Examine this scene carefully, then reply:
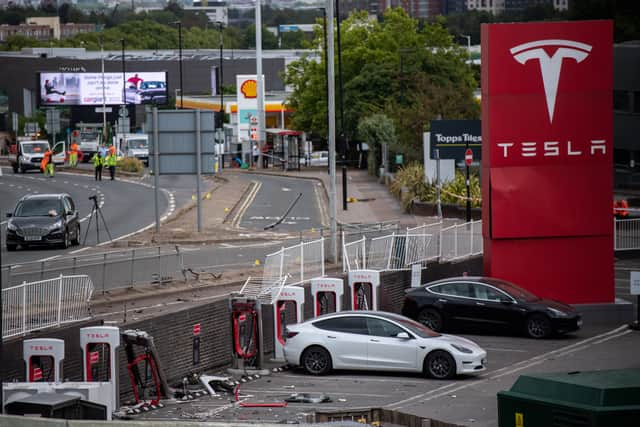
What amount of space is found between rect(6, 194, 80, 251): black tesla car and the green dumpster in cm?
2598

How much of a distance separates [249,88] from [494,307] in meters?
61.6

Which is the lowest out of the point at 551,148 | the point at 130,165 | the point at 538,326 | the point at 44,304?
the point at 538,326

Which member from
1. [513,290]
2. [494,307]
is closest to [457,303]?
[494,307]

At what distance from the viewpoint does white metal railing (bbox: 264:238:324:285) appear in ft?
82.6

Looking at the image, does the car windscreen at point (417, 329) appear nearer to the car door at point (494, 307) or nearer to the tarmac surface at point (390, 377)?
the tarmac surface at point (390, 377)

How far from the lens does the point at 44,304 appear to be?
19375 millimetres

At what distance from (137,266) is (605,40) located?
1202cm

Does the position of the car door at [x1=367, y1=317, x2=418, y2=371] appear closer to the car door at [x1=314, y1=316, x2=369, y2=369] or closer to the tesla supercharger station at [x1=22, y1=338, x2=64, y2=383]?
the car door at [x1=314, y1=316, x2=369, y2=369]

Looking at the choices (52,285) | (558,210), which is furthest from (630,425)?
(558,210)

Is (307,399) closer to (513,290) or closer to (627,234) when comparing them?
(513,290)

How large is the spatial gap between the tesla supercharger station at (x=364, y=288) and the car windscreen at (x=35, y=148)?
54.3 m

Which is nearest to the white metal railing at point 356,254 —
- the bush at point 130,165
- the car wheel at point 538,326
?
the car wheel at point 538,326

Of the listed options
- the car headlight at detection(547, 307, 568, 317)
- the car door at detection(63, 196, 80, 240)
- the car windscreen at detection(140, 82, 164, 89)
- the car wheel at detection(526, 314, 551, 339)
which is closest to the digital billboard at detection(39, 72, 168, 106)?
the car windscreen at detection(140, 82, 164, 89)

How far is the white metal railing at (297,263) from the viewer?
25.2 meters
